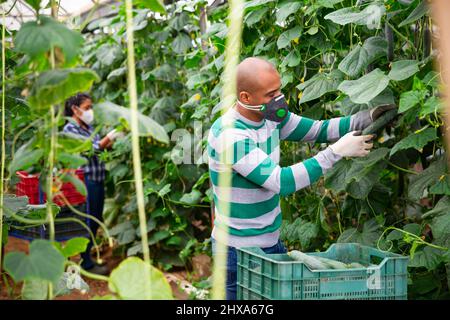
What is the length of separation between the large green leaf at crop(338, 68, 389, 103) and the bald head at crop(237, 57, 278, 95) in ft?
0.93

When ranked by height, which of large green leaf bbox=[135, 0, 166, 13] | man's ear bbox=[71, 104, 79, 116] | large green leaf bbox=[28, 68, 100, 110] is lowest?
large green leaf bbox=[28, 68, 100, 110]

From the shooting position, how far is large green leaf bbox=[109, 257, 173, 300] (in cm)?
149

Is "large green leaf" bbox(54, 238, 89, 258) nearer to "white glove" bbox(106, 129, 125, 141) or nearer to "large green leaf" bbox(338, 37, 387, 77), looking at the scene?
"large green leaf" bbox(338, 37, 387, 77)

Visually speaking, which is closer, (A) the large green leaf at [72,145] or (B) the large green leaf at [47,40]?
(B) the large green leaf at [47,40]

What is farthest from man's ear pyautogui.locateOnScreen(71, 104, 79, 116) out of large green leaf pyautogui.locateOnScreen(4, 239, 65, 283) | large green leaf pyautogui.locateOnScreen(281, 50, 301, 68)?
large green leaf pyautogui.locateOnScreen(4, 239, 65, 283)

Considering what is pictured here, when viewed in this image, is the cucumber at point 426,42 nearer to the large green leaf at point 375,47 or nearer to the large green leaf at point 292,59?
the large green leaf at point 375,47

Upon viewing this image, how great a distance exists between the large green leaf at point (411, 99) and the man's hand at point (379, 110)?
0.98ft

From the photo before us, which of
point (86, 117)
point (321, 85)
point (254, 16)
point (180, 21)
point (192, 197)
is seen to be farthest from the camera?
point (86, 117)

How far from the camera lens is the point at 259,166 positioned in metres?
2.26

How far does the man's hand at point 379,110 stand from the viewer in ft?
8.19

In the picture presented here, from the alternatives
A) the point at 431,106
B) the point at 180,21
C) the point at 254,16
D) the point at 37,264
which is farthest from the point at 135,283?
the point at 180,21

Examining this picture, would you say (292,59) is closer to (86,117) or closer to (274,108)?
(274,108)

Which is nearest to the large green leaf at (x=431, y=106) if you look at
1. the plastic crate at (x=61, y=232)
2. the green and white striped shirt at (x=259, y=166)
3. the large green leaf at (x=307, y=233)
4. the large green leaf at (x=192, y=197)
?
the green and white striped shirt at (x=259, y=166)

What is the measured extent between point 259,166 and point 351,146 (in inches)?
12.5
